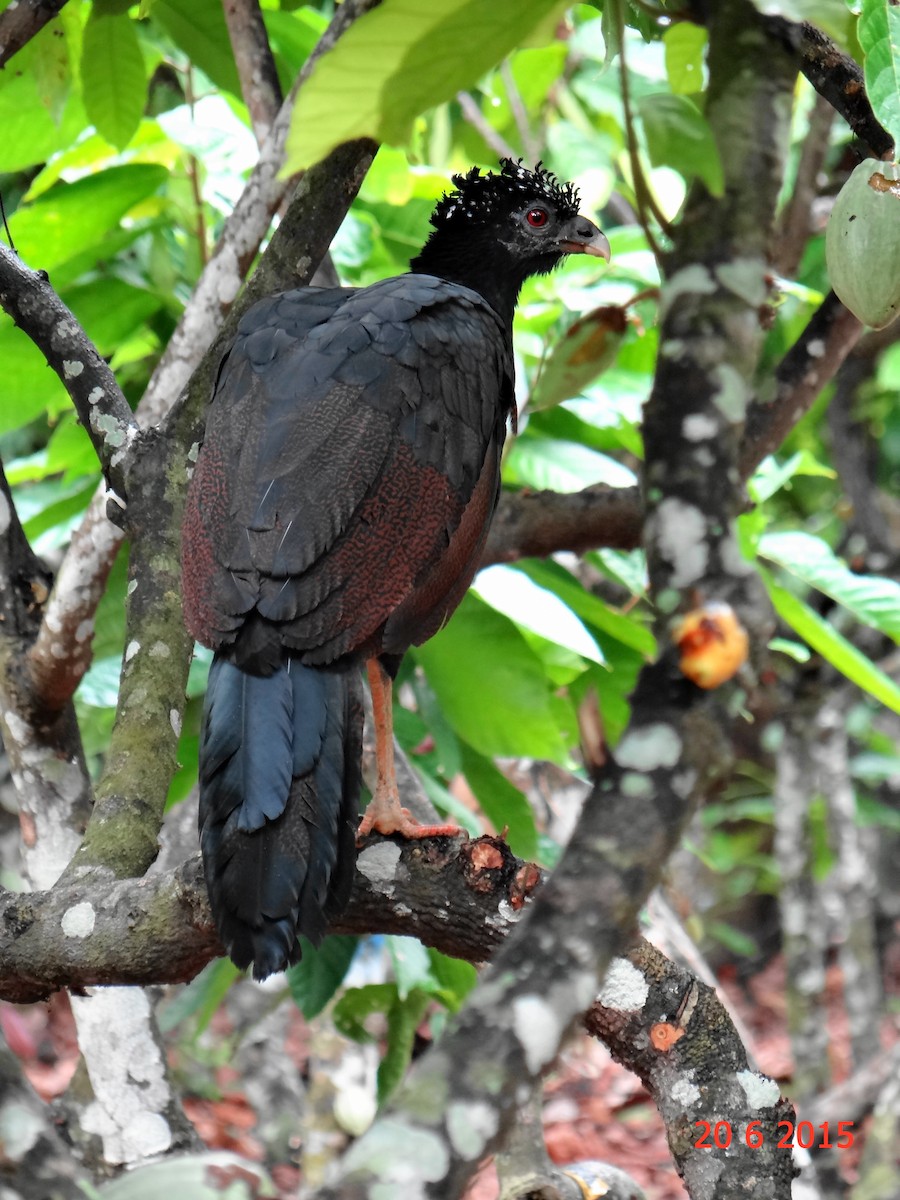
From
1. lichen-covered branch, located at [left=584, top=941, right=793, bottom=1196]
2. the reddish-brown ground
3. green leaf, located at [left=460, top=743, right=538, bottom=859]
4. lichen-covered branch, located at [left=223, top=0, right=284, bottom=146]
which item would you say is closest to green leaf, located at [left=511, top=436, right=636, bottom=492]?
green leaf, located at [left=460, top=743, right=538, bottom=859]

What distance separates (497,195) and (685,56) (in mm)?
1463

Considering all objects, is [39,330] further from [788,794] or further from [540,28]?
[788,794]

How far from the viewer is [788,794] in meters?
5.62

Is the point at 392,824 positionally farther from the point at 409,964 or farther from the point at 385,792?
the point at 409,964

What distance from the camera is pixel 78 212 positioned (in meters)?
3.45

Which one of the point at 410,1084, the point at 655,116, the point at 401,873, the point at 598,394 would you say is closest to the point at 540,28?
the point at 655,116

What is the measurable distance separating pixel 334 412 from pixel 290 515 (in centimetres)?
24

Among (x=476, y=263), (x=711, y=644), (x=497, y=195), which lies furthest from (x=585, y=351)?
(x=711, y=644)

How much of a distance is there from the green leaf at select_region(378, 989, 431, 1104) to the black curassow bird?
0.96 metres

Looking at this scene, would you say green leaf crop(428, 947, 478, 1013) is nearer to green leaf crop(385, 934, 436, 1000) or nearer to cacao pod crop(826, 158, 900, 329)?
green leaf crop(385, 934, 436, 1000)

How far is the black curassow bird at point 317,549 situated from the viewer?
6.50 ft

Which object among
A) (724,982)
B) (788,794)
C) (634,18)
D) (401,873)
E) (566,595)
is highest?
(634,18)

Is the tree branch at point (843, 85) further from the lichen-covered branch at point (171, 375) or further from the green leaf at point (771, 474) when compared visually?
the green leaf at point (771, 474)

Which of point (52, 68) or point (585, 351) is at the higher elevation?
point (52, 68)
